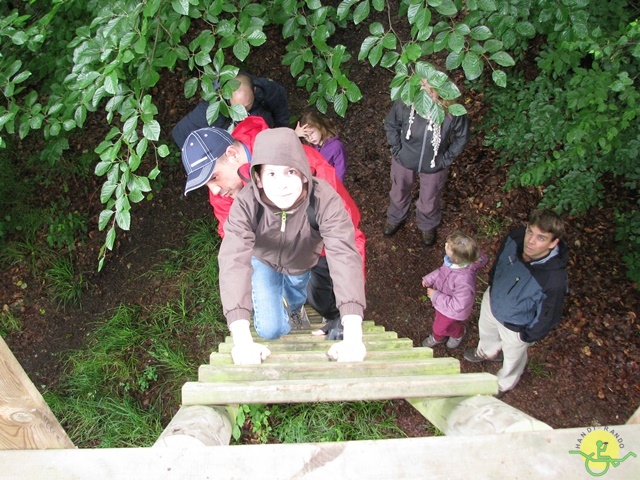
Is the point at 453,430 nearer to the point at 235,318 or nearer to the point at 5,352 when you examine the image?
the point at 235,318

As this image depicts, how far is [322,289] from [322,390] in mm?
1383

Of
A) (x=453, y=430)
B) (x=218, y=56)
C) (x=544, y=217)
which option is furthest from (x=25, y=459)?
(x=544, y=217)

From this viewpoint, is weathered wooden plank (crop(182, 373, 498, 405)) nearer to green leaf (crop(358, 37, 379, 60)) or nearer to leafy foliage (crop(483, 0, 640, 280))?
green leaf (crop(358, 37, 379, 60))

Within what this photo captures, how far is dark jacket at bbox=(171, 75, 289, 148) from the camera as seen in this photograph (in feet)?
10.8

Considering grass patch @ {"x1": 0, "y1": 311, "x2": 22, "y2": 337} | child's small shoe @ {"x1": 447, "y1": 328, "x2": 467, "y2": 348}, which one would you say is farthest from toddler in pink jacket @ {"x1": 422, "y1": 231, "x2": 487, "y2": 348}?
grass patch @ {"x1": 0, "y1": 311, "x2": 22, "y2": 337}

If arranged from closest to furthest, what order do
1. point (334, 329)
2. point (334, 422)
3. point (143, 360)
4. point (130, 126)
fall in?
point (130, 126) < point (334, 329) < point (334, 422) < point (143, 360)

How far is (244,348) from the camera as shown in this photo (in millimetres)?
1973

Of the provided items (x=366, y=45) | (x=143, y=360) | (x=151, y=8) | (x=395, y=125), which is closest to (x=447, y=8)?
(x=366, y=45)

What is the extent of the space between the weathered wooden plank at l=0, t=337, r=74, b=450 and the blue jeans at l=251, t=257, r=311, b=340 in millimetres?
1358

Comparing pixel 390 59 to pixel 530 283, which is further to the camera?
pixel 530 283

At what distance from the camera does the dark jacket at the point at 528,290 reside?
2.89 m

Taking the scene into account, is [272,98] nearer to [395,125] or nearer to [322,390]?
[395,125]

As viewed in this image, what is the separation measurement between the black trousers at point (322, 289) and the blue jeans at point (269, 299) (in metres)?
0.08

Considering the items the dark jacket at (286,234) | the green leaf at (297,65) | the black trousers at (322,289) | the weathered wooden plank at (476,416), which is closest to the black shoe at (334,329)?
the black trousers at (322,289)
